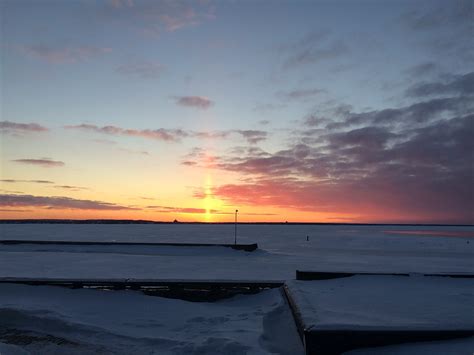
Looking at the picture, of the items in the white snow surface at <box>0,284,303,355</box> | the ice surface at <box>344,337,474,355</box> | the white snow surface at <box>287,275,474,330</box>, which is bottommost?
the white snow surface at <box>0,284,303,355</box>

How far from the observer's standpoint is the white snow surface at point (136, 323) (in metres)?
6.92

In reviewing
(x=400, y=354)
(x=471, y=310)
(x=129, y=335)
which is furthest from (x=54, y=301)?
(x=471, y=310)

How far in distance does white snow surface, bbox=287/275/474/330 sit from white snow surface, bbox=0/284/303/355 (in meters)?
0.77

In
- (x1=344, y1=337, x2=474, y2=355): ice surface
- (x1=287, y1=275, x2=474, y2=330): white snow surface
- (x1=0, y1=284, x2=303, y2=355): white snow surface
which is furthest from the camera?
(x1=0, y1=284, x2=303, y2=355): white snow surface

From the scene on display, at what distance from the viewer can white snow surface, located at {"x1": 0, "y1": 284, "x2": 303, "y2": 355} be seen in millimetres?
6922

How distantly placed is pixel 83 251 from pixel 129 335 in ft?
84.0

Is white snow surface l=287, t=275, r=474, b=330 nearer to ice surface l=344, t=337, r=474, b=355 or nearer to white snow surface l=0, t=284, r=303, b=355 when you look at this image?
ice surface l=344, t=337, r=474, b=355

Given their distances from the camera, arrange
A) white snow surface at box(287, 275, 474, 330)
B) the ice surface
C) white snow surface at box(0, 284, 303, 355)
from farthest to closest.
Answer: white snow surface at box(0, 284, 303, 355) < white snow surface at box(287, 275, 474, 330) < the ice surface

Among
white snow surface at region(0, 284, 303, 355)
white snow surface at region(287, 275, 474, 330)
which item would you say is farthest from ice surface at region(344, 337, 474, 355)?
white snow surface at region(0, 284, 303, 355)

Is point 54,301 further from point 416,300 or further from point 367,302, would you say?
point 416,300

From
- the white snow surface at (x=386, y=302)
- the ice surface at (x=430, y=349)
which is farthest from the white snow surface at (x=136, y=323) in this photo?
the ice surface at (x=430, y=349)

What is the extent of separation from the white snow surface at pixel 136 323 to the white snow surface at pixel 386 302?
0.77 meters

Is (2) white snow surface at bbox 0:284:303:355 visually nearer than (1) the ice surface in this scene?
No

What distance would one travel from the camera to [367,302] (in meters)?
7.82
